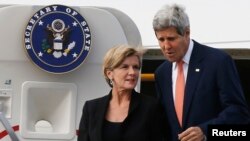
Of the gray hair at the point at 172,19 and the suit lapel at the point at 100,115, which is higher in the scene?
the gray hair at the point at 172,19

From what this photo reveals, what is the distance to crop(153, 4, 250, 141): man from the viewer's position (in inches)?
132

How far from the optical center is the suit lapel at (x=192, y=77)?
338cm

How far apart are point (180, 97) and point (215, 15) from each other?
2.51m

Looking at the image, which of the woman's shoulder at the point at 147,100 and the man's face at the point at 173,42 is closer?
the man's face at the point at 173,42

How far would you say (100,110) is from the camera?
11.5ft

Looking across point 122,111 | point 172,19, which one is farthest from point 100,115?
point 172,19

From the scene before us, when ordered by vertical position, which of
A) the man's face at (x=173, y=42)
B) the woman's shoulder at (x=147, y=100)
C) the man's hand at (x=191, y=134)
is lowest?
the man's hand at (x=191, y=134)

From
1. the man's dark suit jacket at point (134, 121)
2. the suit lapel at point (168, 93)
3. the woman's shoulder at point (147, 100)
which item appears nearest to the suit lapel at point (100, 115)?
the man's dark suit jacket at point (134, 121)

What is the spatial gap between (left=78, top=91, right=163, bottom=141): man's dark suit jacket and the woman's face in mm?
69

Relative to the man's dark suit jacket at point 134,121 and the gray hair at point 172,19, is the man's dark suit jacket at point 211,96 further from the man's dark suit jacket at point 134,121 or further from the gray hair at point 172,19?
the gray hair at point 172,19

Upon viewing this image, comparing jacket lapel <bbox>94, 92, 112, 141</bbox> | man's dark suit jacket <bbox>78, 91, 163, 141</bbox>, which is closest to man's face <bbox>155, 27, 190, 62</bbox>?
man's dark suit jacket <bbox>78, 91, 163, 141</bbox>

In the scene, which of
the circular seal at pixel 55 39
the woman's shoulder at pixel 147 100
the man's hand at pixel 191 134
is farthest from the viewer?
the circular seal at pixel 55 39

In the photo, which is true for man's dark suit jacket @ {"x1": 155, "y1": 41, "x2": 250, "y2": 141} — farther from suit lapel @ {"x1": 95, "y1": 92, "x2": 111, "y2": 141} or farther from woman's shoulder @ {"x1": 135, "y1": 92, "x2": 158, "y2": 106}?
suit lapel @ {"x1": 95, "y1": 92, "x2": 111, "y2": 141}

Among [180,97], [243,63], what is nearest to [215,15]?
[243,63]
